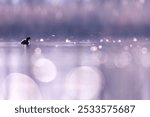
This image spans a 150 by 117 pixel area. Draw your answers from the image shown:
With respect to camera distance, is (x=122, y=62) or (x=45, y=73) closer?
(x=45, y=73)

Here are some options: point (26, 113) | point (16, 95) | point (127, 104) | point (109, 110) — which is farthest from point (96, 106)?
point (16, 95)

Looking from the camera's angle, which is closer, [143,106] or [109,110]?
[109,110]

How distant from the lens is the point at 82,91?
12570 mm

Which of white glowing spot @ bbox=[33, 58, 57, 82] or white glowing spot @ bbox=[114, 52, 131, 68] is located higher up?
white glowing spot @ bbox=[114, 52, 131, 68]

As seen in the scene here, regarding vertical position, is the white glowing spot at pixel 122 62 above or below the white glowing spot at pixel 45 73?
above

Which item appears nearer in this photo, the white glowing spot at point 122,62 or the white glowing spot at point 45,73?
the white glowing spot at point 45,73

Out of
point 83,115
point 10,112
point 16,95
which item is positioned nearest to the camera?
point 83,115

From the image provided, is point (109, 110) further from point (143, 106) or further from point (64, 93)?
point (64, 93)

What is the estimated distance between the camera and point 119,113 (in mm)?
6555

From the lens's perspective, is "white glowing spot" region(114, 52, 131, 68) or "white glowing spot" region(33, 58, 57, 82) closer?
"white glowing spot" region(33, 58, 57, 82)

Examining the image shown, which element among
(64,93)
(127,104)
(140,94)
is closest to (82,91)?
(64,93)

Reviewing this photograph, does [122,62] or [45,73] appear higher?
[122,62]

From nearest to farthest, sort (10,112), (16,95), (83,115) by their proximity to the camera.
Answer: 1. (83,115)
2. (10,112)
3. (16,95)

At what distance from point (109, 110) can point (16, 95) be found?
6.06 metres
